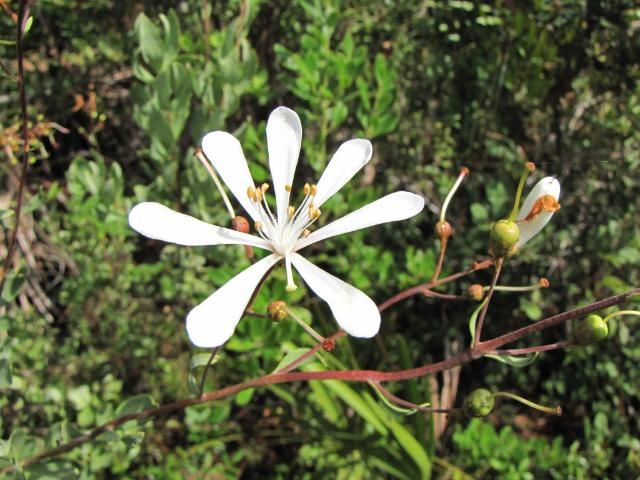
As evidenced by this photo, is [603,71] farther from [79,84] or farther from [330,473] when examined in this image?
[79,84]

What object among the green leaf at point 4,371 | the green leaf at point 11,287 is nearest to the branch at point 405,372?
the green leaf at point 4,371

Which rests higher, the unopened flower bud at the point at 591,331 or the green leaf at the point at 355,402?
the unopened flower bud at the point at 591,331

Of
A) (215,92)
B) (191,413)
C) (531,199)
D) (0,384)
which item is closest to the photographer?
(531,199)

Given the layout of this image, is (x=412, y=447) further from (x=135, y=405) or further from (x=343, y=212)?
(x=135, y=405)

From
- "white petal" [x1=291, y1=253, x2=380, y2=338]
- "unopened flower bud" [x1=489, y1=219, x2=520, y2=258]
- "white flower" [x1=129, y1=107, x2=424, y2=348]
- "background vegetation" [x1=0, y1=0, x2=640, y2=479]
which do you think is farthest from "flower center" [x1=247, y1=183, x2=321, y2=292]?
"background vegetation" [x1=0, y1=0, x2=640, y2=479]

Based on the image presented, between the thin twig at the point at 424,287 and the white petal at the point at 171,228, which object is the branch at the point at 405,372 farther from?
the white petal at the point at 171,228

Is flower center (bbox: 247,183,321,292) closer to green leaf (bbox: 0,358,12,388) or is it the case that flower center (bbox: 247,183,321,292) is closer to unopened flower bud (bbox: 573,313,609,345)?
unopened flower bud (bbox: 573,313,609,345)

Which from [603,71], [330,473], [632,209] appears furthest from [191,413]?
[603,71]
